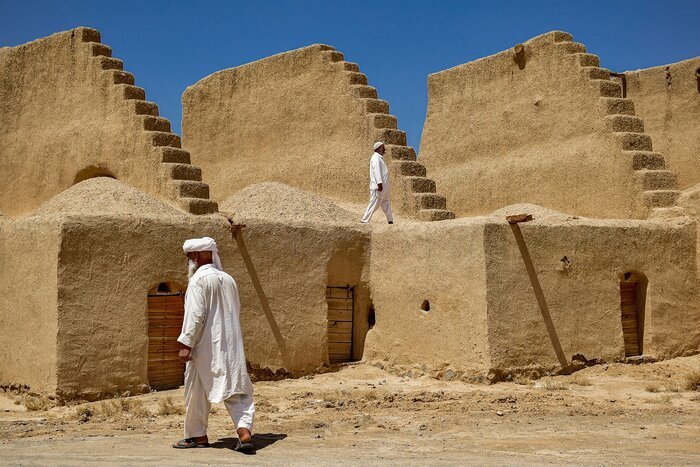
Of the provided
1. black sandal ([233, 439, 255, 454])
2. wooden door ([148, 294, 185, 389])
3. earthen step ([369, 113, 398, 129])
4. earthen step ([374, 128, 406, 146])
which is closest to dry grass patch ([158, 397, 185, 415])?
wooden door ([148, 294, 185, 389])

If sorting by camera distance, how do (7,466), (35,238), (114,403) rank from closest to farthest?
(7,466) < (114,403) < (35,238)

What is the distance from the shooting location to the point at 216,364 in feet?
25.5

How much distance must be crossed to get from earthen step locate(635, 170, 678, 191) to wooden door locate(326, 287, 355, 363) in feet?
14.2

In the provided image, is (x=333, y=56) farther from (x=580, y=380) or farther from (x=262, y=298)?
(x=580, y=380)

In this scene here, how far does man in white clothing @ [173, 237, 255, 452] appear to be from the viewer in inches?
304

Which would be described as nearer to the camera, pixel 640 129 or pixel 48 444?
pixel 48 444

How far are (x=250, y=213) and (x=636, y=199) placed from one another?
5377mm

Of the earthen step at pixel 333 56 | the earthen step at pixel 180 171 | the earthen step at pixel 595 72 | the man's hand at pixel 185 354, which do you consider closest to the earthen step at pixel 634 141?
the earthen step at pixel 595 72

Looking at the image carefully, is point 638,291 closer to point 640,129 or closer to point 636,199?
point 636,199

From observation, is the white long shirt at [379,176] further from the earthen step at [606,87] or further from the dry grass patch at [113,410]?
the dry grass patch at [113,410]

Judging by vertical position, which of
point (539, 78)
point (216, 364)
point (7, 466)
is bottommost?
point (7, 466)

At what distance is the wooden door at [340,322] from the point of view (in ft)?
42.0

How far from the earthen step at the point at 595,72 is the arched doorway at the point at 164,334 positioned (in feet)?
23.0

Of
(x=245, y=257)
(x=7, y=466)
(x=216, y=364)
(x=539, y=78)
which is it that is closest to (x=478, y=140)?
(x=539, y=78)
